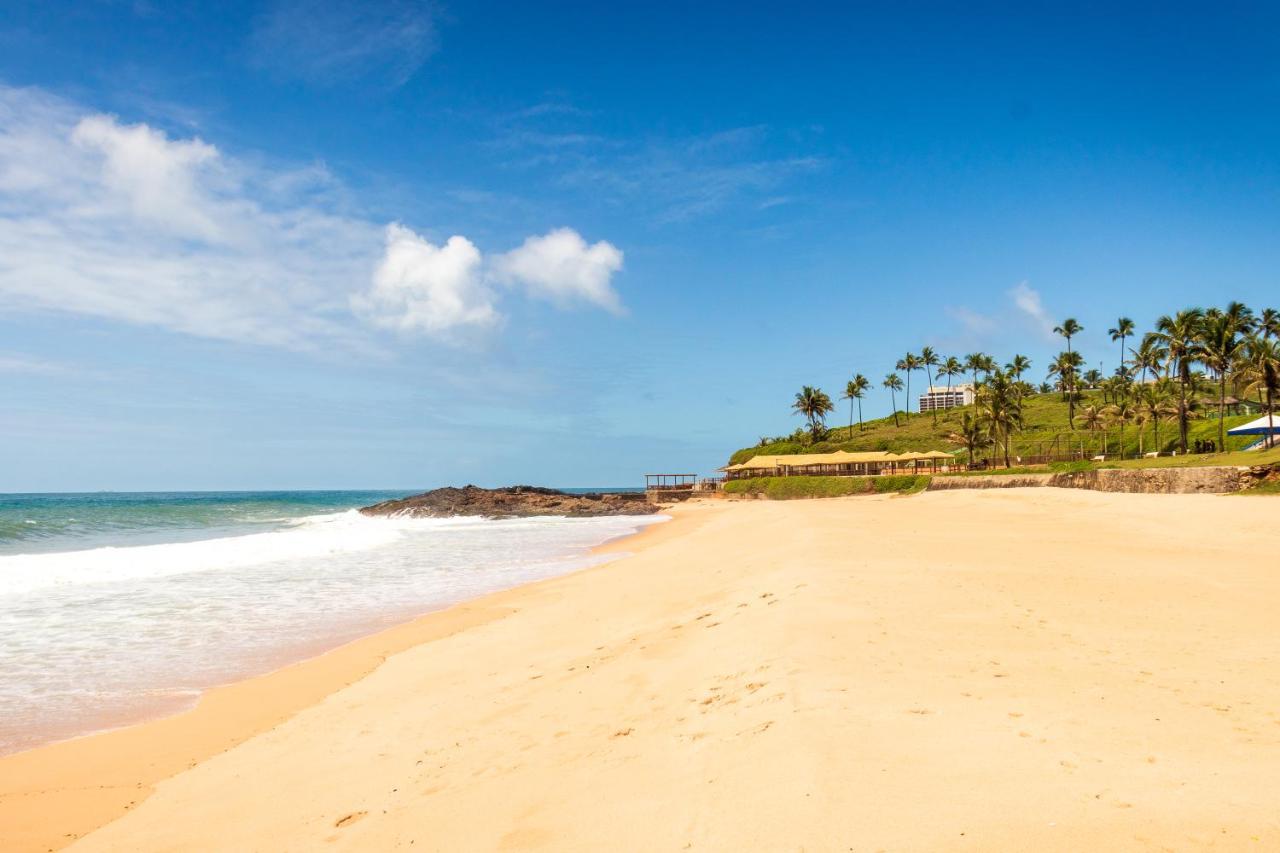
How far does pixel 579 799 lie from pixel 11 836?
516cm

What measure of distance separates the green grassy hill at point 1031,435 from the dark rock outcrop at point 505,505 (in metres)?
25.0

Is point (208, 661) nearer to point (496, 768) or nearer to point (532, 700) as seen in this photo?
point (532, 700)

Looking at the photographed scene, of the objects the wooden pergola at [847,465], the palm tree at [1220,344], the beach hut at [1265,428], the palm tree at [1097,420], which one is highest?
the palm tree at [1220,344]

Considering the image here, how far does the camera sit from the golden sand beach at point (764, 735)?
13.9 ft

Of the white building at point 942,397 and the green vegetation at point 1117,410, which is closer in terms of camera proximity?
the green vegetation at point 1117,410

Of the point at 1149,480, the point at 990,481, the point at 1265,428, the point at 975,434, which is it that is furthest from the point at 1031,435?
the point at 1149,480

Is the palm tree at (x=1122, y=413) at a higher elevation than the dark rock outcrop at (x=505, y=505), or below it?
higher

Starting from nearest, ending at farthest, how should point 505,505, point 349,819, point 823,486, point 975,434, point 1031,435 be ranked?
1. point 349,819
2. point 823,486
3. point 975,434
4. point 505,505
5. point 1031,435

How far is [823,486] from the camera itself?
71.9m

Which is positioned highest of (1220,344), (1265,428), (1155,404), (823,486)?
(1220,344)

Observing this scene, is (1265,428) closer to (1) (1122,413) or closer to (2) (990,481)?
(2) (990,481)

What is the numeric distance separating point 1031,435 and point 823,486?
36189 millimetres

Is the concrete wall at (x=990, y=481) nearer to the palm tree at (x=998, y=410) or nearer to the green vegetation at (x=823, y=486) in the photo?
the green vegetation at (x=823, y=486)

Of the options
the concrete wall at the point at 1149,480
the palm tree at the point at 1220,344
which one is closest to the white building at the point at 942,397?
the palm tree at the point at 1220,344
